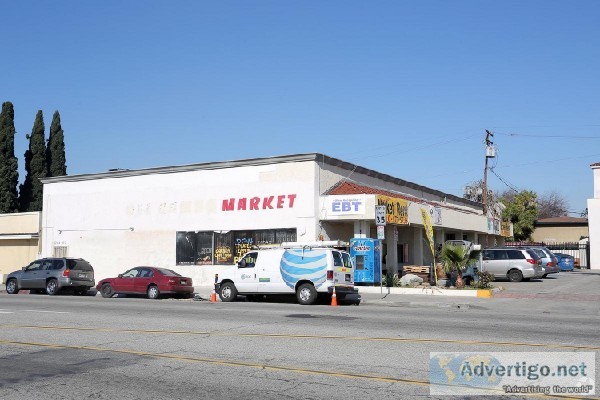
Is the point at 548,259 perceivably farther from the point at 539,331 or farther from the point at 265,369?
the point at 265,369

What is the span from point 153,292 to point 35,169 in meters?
32.7

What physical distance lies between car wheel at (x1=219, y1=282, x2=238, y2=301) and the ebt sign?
6858 millimetres

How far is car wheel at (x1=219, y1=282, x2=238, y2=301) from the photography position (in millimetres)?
23359

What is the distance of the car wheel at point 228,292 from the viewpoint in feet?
76.6

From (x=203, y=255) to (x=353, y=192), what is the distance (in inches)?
323

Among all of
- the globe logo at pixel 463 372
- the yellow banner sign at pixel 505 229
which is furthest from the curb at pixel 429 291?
the yellow banner sign at pixel 505 229

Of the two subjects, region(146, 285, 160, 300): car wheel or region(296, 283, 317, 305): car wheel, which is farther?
region(146, 285, 160, 300): car wheel

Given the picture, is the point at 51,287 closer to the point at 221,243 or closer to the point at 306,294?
the point at 221,243

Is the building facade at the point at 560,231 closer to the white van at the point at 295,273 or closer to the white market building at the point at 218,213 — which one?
the white market building at the point at 218,213

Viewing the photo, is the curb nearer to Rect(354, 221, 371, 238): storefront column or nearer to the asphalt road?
Rect(354, 221, 371, 238): storefront column

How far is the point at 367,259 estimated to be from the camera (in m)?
26.8

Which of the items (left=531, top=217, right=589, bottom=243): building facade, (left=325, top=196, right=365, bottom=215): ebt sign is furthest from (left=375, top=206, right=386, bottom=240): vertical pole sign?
(left=531, top=217, right=589, bottom=243): building facade

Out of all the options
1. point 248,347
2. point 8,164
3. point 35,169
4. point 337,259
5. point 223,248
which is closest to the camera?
point 248,347

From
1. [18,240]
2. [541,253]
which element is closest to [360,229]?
[541,253]
